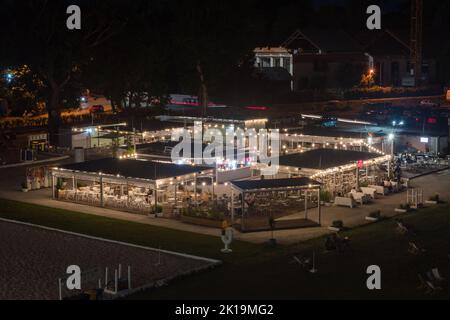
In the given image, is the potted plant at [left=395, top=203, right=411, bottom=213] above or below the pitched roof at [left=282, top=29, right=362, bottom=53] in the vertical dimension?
below

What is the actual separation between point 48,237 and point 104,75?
34.9 meters

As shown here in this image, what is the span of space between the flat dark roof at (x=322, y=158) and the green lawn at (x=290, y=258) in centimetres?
504

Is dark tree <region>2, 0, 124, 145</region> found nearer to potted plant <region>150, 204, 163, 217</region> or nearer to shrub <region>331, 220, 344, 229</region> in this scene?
potted plant <region>150, 204, 163, 217</region>

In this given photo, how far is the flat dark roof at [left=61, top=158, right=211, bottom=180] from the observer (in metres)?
34.7

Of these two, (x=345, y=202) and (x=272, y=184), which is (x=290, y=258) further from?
(x=345, y=202)

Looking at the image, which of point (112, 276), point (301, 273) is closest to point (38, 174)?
point (112, 276)

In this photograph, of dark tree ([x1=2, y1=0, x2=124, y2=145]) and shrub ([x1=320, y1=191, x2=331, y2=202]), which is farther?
dark tree ([x1=2, y1=0, x2=124, y2=145])

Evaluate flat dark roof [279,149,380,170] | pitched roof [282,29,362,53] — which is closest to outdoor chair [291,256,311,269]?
flat dark roof [279,149,380,170]

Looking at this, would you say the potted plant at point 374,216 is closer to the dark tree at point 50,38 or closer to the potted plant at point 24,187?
the potted plant at point 24,187

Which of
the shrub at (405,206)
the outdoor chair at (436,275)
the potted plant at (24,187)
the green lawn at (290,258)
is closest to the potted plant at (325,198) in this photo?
the shrub at (405,206)

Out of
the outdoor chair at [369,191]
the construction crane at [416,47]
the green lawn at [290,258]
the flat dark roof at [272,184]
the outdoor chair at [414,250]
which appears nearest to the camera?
the green lawn at [290,258]

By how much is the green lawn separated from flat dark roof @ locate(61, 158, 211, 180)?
2.65m

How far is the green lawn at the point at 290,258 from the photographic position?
75.8 feet
